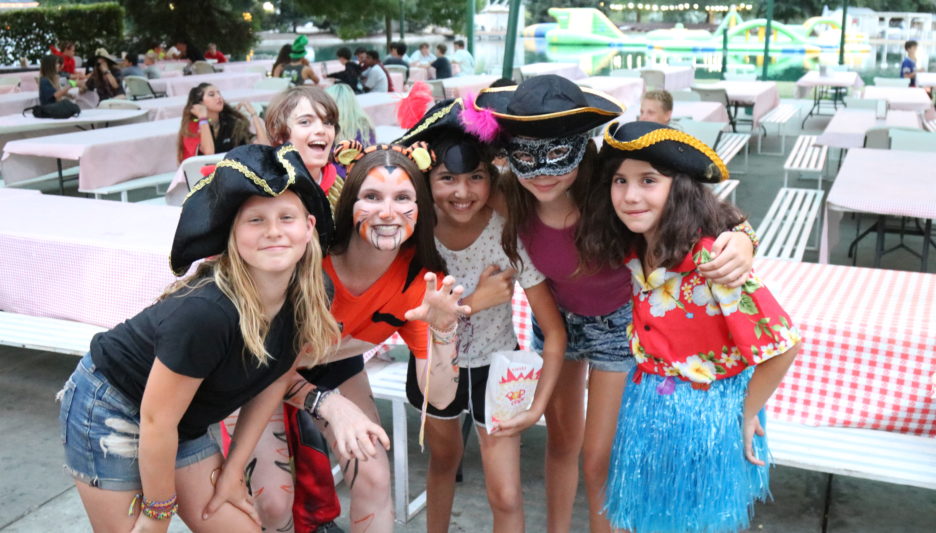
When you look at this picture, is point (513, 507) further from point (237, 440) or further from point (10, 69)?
point (10, 69)

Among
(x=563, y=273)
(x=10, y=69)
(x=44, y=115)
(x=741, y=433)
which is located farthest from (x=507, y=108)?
(x=10, y=69)

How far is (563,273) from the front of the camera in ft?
8.07

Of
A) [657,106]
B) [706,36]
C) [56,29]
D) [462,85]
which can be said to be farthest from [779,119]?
[706,36]

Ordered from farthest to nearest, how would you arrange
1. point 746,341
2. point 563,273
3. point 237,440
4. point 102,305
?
point 102,305, point 563,273, point 237,440, point 746,341

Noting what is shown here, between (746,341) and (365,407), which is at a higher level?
(746,341)

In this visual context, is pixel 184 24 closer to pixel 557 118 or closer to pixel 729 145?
pixel 729 145

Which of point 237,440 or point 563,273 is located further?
point 563,273

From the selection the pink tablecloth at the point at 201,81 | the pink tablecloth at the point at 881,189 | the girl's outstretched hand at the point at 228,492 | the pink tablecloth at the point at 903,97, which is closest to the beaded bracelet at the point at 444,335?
the girl's outstretched hand at the point at 228,492

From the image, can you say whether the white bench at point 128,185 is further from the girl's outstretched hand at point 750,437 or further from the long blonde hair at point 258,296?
→ the girl's outstretched hand at point 750,437

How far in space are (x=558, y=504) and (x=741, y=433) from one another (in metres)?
0.82

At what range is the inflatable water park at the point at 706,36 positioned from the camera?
112ft

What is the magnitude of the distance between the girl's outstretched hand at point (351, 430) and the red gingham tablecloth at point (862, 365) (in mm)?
1536

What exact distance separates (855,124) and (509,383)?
23.1ft

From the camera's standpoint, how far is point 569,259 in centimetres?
244
